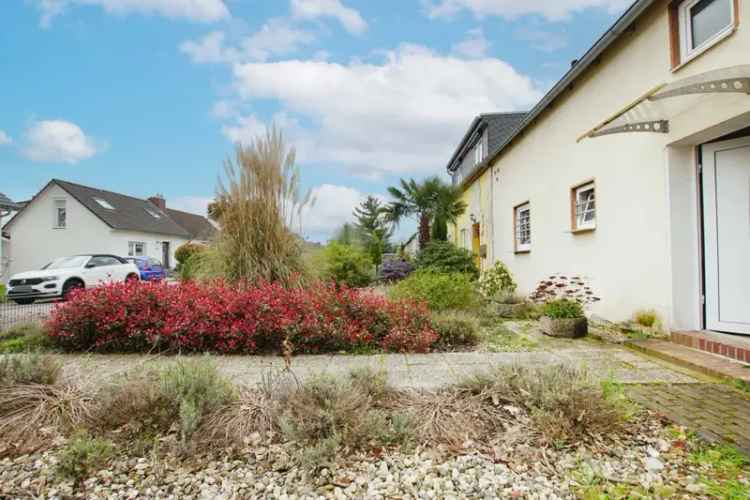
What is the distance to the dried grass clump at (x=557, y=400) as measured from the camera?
2105 millimetres

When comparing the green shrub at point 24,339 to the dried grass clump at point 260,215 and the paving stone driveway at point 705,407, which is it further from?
the paving stone driveway at point 705,407

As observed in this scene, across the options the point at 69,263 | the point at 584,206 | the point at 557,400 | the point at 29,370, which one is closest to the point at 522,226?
the point at 584,206

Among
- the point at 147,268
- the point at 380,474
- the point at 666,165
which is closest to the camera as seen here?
the point at 380,474

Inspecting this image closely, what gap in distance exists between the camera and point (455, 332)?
171 inches

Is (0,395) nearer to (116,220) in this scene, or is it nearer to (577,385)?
(577,385)

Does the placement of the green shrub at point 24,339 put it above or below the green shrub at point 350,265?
below

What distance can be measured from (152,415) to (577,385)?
2.46 meters

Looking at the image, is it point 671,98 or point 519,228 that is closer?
point 671,98

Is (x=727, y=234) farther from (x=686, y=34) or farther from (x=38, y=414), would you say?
(x=38, y=414)

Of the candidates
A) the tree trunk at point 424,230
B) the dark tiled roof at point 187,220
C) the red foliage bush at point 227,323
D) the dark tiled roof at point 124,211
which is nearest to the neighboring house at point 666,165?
the red foliage bush at point 227,323

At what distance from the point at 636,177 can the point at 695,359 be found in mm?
2228

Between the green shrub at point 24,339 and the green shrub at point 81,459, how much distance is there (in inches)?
111

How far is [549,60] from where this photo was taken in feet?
26.1

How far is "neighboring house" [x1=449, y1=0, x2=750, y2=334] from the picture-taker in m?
3.52
